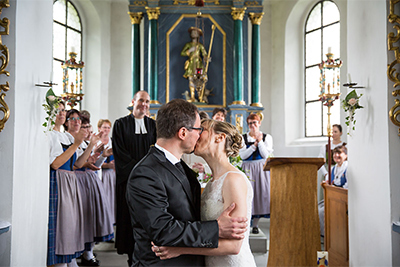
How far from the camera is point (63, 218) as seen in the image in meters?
4.31

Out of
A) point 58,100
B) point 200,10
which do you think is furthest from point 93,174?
point 200,10

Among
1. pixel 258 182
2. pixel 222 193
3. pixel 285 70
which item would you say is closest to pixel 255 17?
pixel 285 70

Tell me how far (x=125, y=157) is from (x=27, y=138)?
4.41 ft

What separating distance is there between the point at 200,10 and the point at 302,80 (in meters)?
3.21

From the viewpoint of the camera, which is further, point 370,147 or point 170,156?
point 370,147

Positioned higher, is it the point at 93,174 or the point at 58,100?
the point at 58,100

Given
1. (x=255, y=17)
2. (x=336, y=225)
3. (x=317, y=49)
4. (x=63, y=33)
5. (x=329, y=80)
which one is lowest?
(x=336, y=225)

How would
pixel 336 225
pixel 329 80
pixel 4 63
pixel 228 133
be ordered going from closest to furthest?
pixel 228 133, pixel 4 63, pixel 336 225, pixel 329 80

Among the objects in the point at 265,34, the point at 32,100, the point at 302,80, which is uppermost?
the point at 265,34

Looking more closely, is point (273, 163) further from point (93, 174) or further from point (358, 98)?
point (93, 174)

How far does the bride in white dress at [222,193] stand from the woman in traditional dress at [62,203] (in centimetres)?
210

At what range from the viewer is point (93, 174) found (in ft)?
17.1

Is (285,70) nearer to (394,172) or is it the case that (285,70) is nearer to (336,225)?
(336,225)

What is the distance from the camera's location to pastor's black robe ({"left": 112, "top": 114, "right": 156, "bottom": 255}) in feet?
Answer: 14.4
